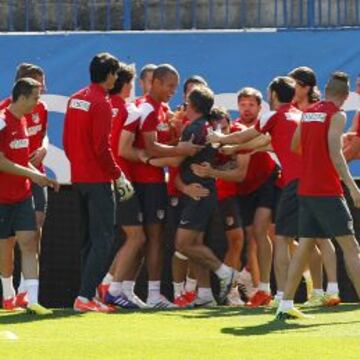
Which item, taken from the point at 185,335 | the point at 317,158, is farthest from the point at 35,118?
the point at 185,335

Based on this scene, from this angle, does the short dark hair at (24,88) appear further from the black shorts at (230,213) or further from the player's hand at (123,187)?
the black shorts at (230,213)

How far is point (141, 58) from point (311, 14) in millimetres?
A: 1792

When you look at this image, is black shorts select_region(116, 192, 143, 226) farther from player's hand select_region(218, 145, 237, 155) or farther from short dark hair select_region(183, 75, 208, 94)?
short dark hair select_region(183, 75, 208, 94)

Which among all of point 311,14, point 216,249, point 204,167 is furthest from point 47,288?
point 311,14

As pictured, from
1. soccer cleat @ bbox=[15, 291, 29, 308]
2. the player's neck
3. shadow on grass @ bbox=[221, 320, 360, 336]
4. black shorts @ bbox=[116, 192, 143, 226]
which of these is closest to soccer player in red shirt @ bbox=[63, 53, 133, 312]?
the player's neck


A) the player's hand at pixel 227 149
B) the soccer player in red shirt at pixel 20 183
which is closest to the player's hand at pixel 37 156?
the soccer player in red shirt at pixel 20 183

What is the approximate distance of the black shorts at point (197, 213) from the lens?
570 inches

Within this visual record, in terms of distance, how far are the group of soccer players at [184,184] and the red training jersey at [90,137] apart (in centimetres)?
1

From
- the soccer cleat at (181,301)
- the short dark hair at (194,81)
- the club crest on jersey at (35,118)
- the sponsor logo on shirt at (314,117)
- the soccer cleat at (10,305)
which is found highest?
the short dark hair at (194,81)

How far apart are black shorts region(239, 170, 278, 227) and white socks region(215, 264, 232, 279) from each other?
76 centimetres

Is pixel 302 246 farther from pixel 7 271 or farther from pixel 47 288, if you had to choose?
pixel 47 288

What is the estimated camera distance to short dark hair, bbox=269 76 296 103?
14.0 meters

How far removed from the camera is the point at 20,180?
1382 centimetres

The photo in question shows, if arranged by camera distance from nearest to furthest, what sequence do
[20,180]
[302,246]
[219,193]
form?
[302,246] → [20,180] → [219,193]
